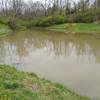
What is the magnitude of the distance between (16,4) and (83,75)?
6294cm

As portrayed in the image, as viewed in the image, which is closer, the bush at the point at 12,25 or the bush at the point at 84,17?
the bush at the point at 12,25

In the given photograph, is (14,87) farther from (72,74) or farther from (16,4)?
(16,4)

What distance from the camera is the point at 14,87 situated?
807cm

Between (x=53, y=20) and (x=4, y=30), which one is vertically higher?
(x=53, y=20)

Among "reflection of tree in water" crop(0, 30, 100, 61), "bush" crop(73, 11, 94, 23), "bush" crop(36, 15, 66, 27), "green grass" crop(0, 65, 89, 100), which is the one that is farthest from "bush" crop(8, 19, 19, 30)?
"green grass" crop(0, 65, 89, 100)

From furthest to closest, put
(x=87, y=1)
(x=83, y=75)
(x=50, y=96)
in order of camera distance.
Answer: (x=87, y=1) < (x=83, y=75) < (x=50, y=96)

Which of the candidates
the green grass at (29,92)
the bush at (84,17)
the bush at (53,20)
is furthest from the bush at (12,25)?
the green grass at (29,92)

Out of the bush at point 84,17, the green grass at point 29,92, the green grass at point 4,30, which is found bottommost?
the green grass at point 4,30

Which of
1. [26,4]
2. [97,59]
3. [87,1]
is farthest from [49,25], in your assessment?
[97,59]

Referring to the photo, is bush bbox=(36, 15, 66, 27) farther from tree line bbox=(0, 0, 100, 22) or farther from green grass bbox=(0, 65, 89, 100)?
green grass bbox=(0, 65, 89, 100)

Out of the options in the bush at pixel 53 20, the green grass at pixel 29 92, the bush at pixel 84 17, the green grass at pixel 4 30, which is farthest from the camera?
the bush at pixel 53 20

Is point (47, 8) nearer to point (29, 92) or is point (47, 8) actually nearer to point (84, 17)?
point (84, 17)

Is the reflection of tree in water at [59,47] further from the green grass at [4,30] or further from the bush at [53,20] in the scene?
the bush at [53,20]

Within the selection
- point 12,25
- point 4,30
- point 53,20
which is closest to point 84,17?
point 53,20
